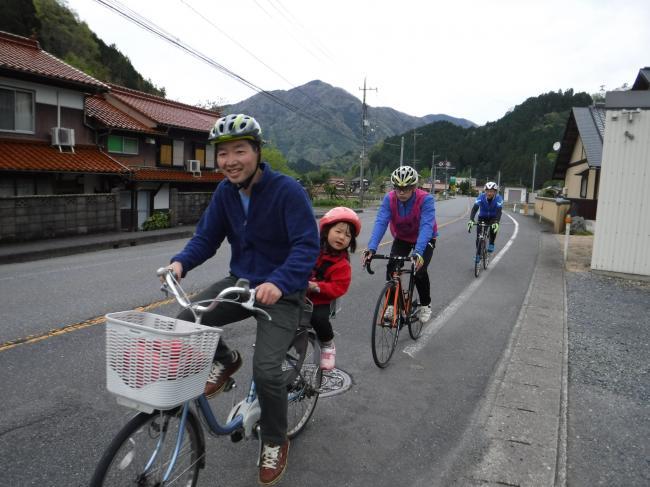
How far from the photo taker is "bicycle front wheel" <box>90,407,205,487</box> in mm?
2023

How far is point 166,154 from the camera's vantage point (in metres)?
24.4

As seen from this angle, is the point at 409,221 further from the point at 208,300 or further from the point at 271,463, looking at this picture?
the point at 208,300

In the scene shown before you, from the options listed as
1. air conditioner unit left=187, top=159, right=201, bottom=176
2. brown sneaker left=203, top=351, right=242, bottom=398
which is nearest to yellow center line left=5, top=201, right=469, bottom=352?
brown sneaker left=203, top=351, right=242, bottom=398

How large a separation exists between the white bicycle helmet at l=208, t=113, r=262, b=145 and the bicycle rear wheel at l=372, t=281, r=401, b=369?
2.52 meters

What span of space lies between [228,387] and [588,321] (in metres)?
5.54

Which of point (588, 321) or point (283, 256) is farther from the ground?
point (283, 256)

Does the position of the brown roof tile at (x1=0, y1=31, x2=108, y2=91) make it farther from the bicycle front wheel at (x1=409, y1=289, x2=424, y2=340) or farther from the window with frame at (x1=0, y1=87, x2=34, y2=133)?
the bicycle front wheel at (x1=409, y1=289, x2=424, y2=340)

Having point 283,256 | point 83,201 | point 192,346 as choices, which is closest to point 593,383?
point 283,256

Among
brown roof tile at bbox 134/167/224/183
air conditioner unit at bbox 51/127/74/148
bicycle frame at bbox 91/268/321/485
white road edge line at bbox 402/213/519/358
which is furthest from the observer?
brown roof tile at bbox 134/167/224/183

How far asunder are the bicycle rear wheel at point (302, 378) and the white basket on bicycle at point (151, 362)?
0.98 metres

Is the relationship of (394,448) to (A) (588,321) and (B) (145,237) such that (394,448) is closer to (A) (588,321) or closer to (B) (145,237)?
(A) (588,321)

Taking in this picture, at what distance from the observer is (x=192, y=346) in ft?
6.48

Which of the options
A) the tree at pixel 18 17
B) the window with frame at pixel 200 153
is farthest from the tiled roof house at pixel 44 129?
the tree at pixel 18 17

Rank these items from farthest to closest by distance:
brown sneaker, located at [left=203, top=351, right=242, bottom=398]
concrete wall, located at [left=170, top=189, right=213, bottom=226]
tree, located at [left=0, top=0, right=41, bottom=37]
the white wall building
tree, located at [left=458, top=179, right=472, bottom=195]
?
tree, located at [left=458, top=179, right=472, bottom=195] → tree, located at [left=0, top=0, right=41, bottom=37] → concrete wall, located at [left=170, top=189, right=213, bottom=226] → the white wall building → brown sneaker, located at [left=203, top=351, right=242, bottom=398]
